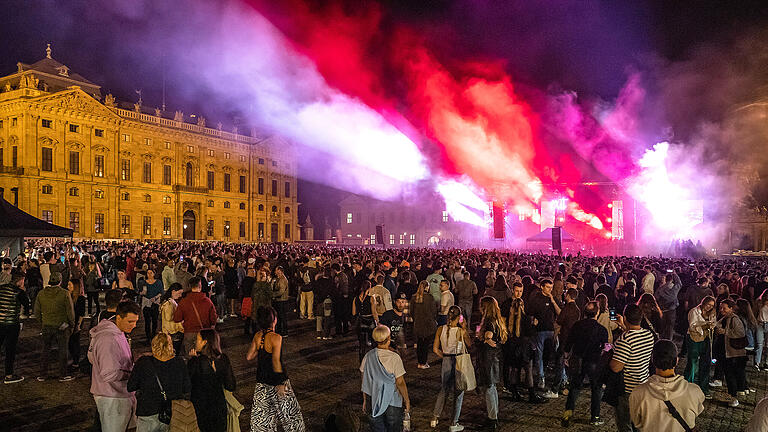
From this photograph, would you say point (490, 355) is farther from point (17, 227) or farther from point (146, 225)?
point (146, 225)

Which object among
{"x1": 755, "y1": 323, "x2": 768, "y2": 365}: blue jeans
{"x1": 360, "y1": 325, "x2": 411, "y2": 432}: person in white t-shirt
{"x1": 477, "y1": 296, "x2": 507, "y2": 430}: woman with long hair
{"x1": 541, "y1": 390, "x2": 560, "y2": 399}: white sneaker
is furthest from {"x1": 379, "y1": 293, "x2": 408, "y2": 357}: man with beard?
{"x1": 755, "y1": 323, "x2": 768, "y2": 365}: blue jeans

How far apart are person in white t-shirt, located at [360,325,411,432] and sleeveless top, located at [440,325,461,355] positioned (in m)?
1.49

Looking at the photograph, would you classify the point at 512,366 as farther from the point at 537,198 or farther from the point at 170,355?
the point at 537,198

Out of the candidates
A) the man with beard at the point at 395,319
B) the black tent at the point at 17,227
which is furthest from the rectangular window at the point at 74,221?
the man with beard at the point at 395,319

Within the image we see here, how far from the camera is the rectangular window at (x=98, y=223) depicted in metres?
52.3

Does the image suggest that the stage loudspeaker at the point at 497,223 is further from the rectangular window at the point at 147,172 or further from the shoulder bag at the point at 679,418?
the rectangular window at the point at 147,172

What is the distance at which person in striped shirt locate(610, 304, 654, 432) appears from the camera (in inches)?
220

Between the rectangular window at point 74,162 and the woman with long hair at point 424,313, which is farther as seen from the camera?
the rectangular window at point 74,162

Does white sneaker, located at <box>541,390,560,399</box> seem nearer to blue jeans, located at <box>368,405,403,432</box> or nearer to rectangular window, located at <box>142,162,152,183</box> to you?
blue jeans, located at <box>368,405,403,432</box>

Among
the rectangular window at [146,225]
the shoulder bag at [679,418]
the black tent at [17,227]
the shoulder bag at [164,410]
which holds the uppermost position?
the rectangular window at [146,225]

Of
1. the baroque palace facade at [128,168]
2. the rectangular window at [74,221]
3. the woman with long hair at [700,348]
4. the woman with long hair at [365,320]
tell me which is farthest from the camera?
the rectangular window at [74,221]

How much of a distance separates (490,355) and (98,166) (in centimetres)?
5618

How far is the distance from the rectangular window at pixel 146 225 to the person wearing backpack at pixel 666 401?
59.9 m

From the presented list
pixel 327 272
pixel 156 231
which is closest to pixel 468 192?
pixel 156 231
